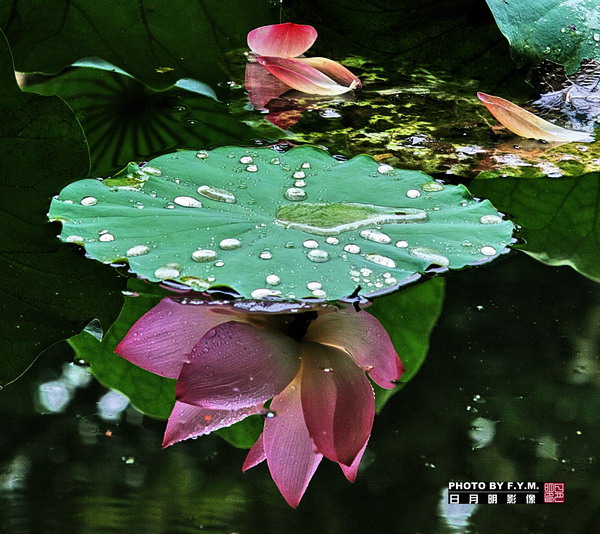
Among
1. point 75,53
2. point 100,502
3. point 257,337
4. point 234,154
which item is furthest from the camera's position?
point 75,53

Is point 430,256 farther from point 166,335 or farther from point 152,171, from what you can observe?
point 152,171

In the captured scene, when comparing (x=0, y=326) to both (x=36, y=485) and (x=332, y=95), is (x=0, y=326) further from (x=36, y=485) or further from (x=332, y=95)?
(x=332, y=95)

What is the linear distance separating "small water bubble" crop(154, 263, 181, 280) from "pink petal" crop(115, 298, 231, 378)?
0.06 meters

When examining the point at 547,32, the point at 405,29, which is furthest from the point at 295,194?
the point at 405,29

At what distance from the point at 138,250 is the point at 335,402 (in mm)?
353

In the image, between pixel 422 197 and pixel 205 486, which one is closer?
pixel 205 486

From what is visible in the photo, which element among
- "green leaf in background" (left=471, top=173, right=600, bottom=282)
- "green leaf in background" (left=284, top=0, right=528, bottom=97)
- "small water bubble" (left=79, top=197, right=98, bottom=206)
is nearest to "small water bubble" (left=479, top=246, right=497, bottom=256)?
"green leaf in background" (left=471, top=173, right=600, bottom=282)

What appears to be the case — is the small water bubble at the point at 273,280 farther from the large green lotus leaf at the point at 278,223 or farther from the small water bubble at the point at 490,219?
the small water bubble at the point at 490,219

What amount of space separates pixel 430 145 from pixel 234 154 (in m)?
0.44

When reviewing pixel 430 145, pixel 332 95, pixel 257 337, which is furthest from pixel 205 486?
pixel 332 95

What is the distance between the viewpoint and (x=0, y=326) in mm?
1017

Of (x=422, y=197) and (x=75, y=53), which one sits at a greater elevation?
(x=422, y=197)

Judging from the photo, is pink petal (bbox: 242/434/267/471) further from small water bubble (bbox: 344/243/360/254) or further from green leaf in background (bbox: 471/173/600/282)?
green leaf in background (bbox: 471/173/600/282)

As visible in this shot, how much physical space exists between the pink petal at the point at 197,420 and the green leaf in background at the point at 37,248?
22 cm
